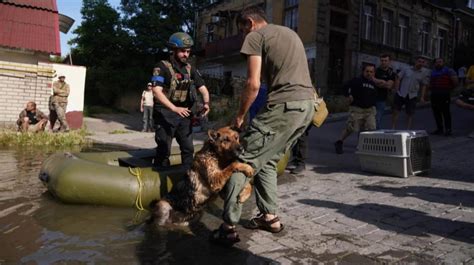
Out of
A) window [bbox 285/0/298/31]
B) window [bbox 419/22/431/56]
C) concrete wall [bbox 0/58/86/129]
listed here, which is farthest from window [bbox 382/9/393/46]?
concrete wall [bbox 0/58/86/129]

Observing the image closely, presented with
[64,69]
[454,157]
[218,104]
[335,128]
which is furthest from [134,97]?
[454,157]

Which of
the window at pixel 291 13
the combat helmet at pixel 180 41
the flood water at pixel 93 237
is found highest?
the window at pixel 291 13

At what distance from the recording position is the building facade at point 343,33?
22.5 meters

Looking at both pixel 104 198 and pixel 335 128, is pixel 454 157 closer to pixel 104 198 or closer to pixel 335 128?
pixel 335 128

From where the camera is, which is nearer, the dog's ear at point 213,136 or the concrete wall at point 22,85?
the dog's ear at point 213,136

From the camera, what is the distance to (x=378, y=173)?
249 inches

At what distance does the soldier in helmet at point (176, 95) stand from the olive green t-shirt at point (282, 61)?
144 cm

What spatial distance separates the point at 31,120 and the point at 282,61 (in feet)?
32.7

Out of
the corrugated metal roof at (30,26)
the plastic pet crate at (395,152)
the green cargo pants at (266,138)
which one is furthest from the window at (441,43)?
the green cargo pants at (266,138)

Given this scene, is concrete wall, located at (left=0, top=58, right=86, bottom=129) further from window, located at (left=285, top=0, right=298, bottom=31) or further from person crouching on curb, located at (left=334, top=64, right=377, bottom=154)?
window, located at (left=285, top=0, right=298, bottom=31)

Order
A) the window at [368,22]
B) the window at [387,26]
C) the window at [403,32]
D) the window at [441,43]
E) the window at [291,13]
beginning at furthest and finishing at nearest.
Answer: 1. the window at [441,43]
2. the window at [403,32]
3. the window at [387,26]
4. the window at [368,22]
5. the window at [291,13]

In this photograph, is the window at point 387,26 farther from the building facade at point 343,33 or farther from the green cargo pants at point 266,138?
the green cargo pants at point 266,138

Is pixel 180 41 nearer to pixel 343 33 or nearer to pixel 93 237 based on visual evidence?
pixel 93 237

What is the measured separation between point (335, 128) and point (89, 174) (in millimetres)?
9530
